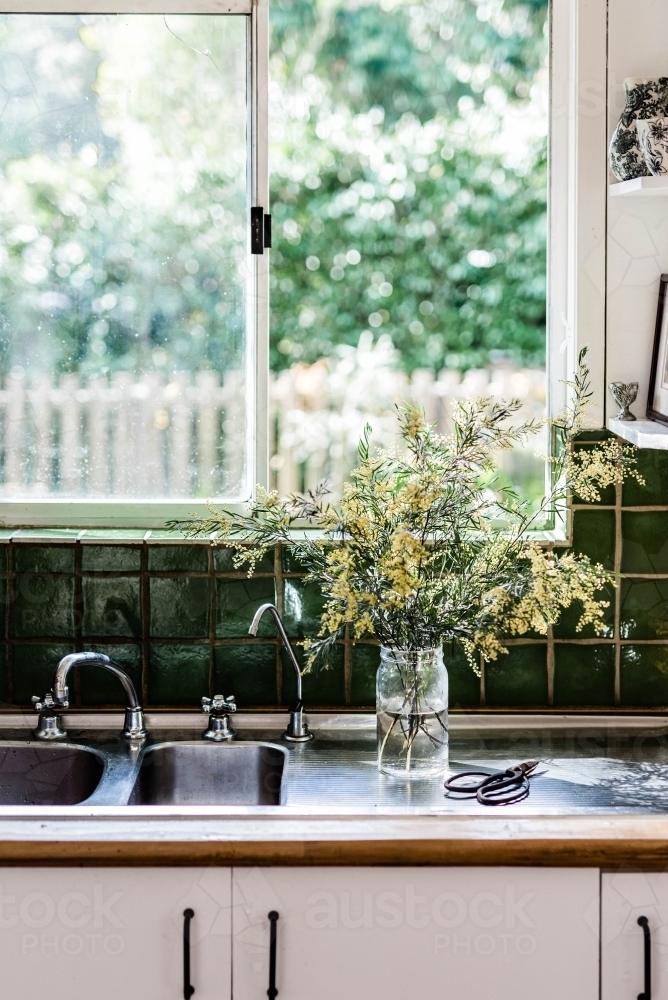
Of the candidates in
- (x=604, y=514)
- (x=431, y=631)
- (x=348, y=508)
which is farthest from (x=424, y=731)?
(x=604, y=514)

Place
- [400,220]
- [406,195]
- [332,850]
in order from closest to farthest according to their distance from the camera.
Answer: [332,850] → [406,195] → [400,220]

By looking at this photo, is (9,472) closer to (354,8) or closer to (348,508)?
(348,508)

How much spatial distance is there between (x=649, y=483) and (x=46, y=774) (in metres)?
1.25

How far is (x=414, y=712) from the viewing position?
5.49ft

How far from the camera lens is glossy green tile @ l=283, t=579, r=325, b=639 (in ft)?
6.34

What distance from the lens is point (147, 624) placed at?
1941 millimetres

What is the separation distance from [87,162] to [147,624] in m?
0.91

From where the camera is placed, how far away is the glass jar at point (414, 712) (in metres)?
1.67

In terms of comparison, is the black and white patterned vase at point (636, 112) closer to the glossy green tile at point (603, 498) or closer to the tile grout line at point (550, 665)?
the glossy green tile at point (603, 498)

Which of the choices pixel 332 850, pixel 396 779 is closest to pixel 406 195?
pixel 396 779

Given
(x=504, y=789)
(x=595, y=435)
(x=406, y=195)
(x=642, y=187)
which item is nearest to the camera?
(x=504, y=789)

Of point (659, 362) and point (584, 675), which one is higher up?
point (659, 362)

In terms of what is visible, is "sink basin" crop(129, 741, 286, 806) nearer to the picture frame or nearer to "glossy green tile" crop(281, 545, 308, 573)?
"glossy green tile" crop(281, 545, 308, 573)

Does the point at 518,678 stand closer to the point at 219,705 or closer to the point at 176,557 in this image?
the point at 219,705
